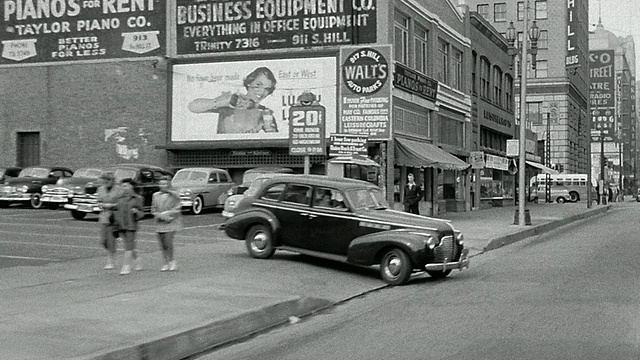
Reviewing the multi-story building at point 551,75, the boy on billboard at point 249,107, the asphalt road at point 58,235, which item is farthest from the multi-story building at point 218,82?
the multi-story building at point 551,75

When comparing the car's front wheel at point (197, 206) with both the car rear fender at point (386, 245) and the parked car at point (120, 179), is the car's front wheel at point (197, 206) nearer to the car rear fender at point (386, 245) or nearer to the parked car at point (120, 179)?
the parked car at point (120, 179)

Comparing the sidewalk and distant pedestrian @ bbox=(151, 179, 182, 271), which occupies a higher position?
distant pedestrian @ bbox=(151, 179, 182, 271)

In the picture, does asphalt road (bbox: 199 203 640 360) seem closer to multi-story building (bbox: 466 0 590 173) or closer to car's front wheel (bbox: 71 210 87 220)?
car's front wheel (bbox: 71 210 87 220)

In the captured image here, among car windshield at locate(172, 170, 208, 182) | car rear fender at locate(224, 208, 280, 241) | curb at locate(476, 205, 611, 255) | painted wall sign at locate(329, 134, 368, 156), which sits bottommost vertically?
curb at locate(476, 205, 611, 255)

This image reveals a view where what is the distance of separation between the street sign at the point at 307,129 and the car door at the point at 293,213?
3.60 metres

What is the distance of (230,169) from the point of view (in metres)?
34.2

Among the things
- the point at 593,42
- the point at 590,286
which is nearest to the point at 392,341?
the point at 590,286

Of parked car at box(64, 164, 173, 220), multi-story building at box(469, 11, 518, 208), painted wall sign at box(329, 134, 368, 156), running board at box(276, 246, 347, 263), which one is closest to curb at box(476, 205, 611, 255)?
painted wall sign at box(329, 134, 368, 156)

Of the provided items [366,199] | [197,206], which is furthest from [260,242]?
[197,206]

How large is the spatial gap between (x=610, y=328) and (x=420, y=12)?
26654 millimetres

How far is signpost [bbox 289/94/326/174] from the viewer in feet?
62.1

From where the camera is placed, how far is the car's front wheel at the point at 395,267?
46.0ft

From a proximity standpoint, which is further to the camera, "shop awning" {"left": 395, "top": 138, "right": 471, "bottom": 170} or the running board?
"shop awning" {"left": 395, "top": 138, "right": 471, "bottom": 170}

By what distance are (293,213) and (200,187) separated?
14296mm
